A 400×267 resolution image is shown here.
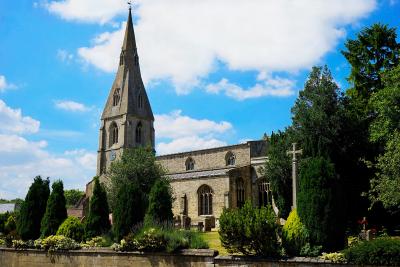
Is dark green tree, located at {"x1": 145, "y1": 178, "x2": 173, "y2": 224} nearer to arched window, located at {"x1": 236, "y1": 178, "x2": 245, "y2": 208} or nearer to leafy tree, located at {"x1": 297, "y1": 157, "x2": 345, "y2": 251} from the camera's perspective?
leafy tree, located at {"x1": 297, "y1": 157, "x2": 345, "y2": 251}

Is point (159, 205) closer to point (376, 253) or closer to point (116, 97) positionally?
point (376, 253)

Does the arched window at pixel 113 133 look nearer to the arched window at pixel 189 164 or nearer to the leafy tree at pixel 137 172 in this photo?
the arched window at pixel 189 164

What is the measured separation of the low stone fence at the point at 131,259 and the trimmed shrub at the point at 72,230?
4.83ft

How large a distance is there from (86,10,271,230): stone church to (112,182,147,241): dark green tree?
17177mm

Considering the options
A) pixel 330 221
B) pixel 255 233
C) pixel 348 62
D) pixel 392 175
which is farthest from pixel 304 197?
pixel 348 62

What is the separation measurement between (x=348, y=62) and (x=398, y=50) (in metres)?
3.42

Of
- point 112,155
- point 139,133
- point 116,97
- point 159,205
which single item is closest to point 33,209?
point 159,205

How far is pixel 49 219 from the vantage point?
21203mm

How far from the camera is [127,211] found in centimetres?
1812

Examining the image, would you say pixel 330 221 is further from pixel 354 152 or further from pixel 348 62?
pixel 348 62

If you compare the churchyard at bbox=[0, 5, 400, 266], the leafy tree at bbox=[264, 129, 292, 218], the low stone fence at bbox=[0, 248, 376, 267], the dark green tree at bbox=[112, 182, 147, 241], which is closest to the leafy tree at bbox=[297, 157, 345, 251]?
the churchyard at bbox=[0, 5, 400, 266]

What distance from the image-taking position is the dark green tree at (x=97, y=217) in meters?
19.6

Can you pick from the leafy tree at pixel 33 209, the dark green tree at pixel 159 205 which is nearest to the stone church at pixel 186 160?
the leafy tree at pixel 33 209

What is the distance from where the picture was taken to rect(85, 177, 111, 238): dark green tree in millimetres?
19562
